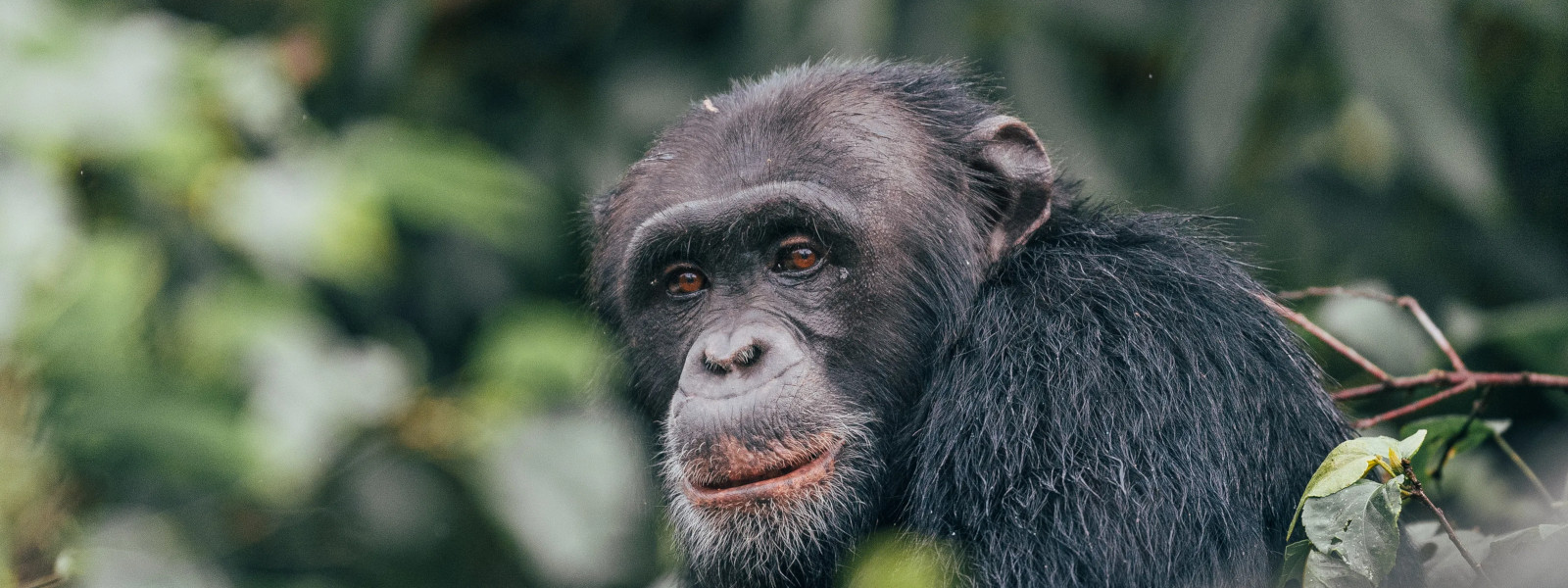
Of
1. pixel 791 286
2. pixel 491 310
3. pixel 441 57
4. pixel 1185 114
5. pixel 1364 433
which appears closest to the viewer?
pixel 791 286

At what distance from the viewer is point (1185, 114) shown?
5023 mm

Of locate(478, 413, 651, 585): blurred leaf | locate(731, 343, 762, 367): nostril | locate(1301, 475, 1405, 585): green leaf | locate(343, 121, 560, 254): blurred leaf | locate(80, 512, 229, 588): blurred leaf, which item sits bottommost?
locate(478, 413, 651, 585): blurred leaf

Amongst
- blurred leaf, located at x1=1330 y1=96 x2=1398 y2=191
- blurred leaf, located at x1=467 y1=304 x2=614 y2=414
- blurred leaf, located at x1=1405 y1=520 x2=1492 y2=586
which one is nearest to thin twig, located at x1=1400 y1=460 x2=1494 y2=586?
blurred leaf, located at x1=1405 y1=520 x2=1492 y2=586

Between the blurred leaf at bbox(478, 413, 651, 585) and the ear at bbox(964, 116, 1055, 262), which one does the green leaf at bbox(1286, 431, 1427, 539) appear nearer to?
the ear at bbox(964, 116, 1055, 262)

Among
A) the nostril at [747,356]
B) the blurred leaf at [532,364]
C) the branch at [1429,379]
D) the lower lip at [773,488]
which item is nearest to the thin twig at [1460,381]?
the branch at [1429,379]

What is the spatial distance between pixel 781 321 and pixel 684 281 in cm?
34

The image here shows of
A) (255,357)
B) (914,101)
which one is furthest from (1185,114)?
(255,357)

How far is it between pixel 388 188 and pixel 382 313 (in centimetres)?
350

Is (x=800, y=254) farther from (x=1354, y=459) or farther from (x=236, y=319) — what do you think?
(x=1354, y=459)

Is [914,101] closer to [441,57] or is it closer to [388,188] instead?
[388,188]

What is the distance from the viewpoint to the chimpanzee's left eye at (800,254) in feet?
10.6

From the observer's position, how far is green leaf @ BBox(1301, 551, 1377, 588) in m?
2.26

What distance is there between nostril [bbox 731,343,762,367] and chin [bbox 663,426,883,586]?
0.59 feet

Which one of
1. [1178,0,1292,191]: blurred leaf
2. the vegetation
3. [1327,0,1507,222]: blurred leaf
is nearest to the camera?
the vegetation
